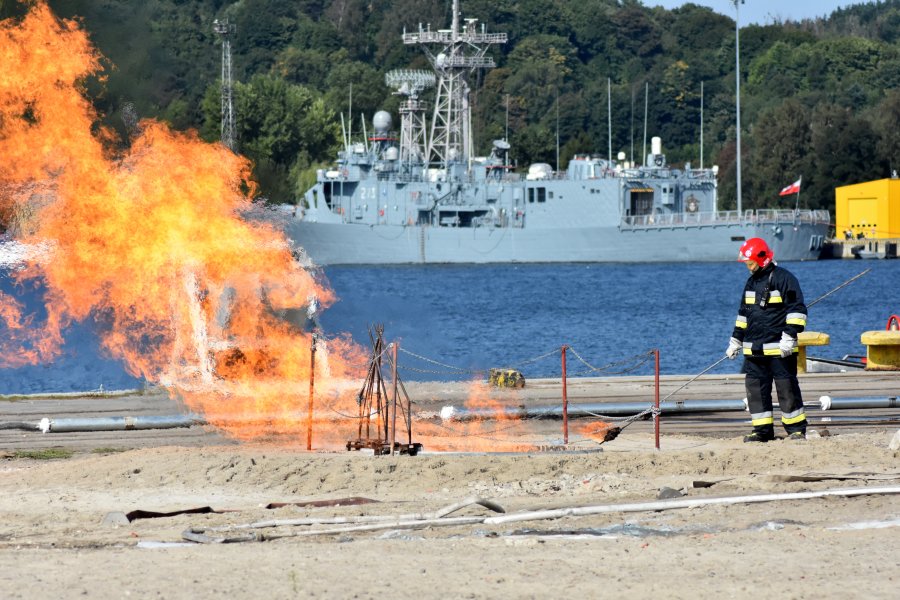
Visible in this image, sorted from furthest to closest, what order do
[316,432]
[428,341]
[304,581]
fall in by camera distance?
[428,341] < [316,432] < [304,581]

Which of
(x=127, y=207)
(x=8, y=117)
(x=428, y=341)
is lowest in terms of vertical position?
(x=428, y=341)

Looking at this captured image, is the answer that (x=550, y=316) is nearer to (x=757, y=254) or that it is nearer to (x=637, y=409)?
(x=637, y=409)

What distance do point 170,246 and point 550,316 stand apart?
39.2 metres

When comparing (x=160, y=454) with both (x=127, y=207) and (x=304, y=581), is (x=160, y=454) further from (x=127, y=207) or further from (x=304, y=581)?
(x=127, y=207)

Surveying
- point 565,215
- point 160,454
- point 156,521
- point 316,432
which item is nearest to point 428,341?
point 316,432

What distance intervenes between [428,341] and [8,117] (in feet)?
70.4

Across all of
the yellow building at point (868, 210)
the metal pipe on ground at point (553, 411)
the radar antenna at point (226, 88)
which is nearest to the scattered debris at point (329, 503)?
the metal pipe on ground at point (553, 411)

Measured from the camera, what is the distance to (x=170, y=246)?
19969mm

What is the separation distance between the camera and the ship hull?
9256cm

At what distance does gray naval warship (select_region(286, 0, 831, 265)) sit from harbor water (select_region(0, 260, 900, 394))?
54.2 inches

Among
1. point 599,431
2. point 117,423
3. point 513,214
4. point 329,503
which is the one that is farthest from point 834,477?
point 513,214

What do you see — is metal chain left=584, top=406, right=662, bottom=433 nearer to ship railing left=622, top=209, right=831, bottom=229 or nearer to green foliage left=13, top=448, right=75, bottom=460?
green foliage left=13, top=448, right=75, bottom=460

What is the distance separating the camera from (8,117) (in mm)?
23094

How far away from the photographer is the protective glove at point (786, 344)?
1418 cm
